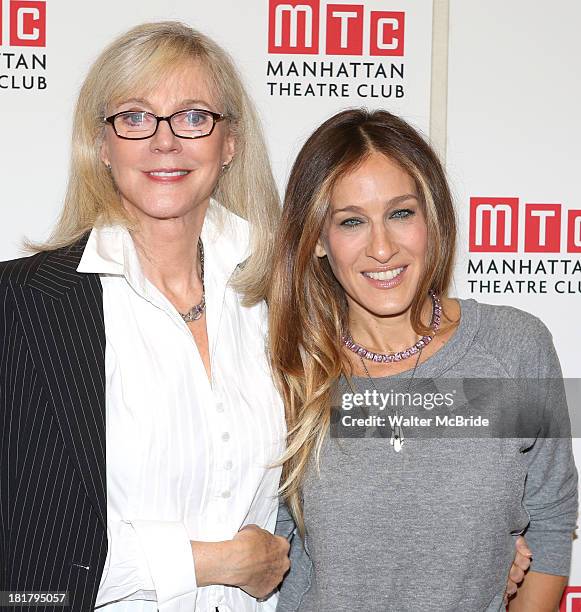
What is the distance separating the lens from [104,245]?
180 cm

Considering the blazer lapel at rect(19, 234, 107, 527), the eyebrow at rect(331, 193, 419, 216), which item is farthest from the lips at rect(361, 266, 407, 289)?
the blazer lapel at rect(19, 234, 107, 527)

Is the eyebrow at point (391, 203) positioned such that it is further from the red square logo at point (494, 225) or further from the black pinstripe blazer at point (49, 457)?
the red square logo at point (494, 225)

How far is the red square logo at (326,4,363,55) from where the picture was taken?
2412 millimetres

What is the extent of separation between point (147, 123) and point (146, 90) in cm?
7

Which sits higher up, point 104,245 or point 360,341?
point 104,245

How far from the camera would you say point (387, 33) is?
2430 mm

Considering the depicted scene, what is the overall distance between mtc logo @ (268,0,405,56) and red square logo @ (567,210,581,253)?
2.19ft

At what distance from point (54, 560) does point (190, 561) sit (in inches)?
9.8

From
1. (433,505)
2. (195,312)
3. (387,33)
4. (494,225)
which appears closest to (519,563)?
(433,505)

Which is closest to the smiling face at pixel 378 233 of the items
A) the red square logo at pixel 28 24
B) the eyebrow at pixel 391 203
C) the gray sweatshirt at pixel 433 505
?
the eyebrow at pixel 391 203

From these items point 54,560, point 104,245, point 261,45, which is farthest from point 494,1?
point 54,560

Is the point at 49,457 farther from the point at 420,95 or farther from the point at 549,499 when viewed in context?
the point at 420,95

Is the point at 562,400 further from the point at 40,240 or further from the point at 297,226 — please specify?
the point at 40,240

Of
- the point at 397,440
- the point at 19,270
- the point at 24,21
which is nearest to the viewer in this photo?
the point at 19,270
